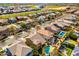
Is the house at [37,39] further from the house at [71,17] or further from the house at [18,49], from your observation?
the house at [71,17]

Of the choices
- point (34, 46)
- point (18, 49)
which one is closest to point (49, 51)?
point (34, 46)

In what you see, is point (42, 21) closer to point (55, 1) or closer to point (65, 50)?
point (55, 1)

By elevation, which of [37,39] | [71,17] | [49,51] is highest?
[71,17]

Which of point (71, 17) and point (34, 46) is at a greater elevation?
point (71, 17)

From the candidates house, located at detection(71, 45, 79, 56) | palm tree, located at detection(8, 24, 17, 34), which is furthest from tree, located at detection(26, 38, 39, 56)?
house, located at detection(71, 45, 79, 56)

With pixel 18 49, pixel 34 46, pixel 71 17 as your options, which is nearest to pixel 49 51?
pixel 34 46

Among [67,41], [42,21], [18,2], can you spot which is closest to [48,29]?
[42,21]

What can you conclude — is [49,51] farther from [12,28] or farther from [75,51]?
[12,28]

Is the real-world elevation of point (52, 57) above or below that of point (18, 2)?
below
